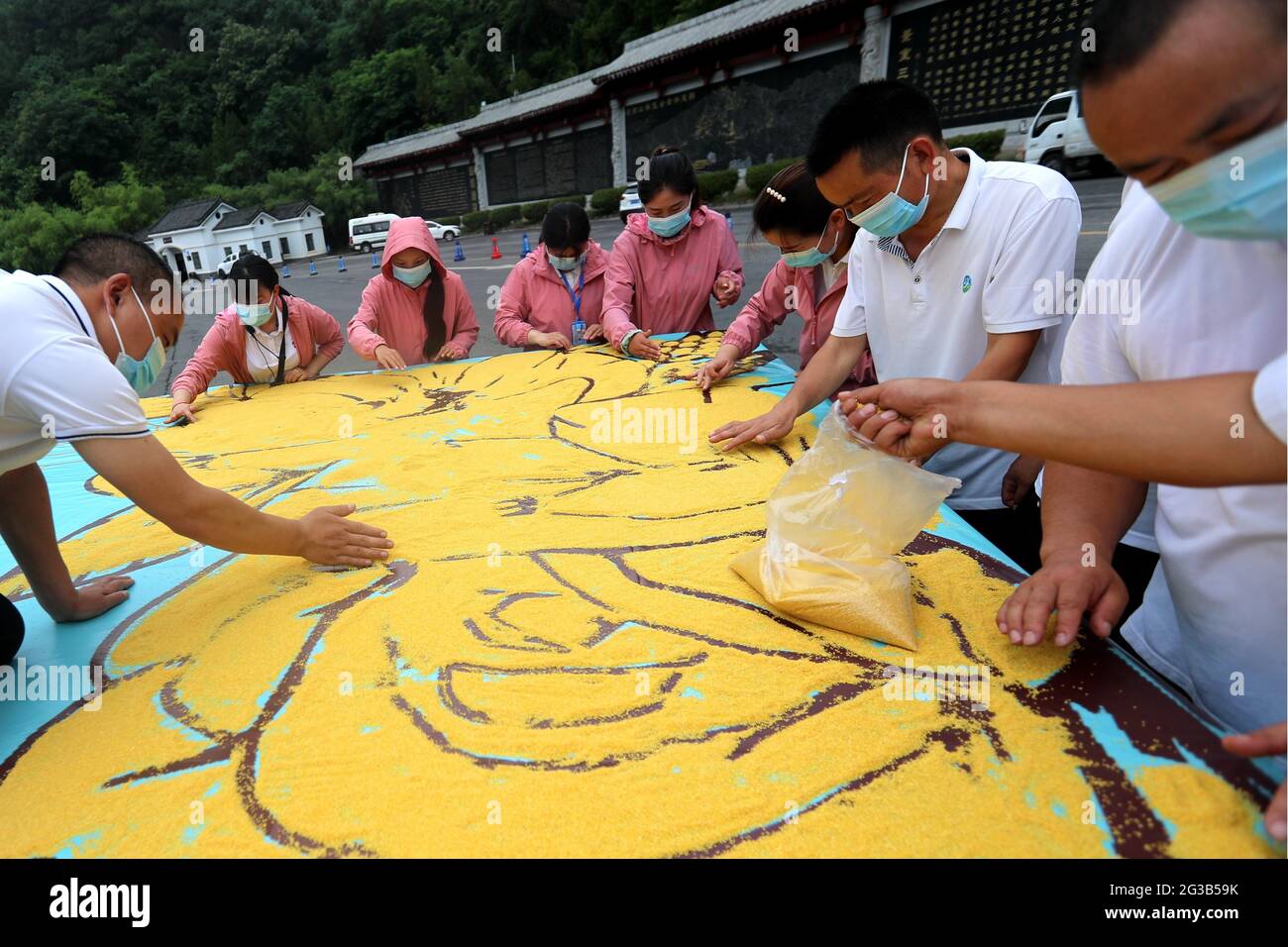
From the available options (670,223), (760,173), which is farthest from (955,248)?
(760,173)

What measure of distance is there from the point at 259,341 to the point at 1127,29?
3235mm

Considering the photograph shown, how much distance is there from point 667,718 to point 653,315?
8.87ft

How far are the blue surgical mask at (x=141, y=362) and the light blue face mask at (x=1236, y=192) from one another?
161 centimetres

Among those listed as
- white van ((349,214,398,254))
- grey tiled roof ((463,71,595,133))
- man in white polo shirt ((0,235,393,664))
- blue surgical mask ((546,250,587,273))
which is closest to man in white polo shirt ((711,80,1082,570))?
man in white polo shirt ((0,235,393,664))

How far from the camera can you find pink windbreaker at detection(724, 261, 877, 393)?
227 centimetres

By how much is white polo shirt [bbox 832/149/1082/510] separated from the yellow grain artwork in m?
0.47

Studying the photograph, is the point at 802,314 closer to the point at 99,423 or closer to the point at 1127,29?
the point at 1127,29

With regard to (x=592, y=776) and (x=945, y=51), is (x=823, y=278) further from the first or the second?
(x=945, y=51)

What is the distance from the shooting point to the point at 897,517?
1.17m

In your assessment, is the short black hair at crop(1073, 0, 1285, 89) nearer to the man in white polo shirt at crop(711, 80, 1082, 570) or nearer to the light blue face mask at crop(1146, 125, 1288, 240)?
the light blue face mask at crop(1146, 125, 1288, 240)

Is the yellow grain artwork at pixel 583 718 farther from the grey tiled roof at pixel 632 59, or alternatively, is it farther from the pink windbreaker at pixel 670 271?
the grey tiled roof at pixel 632 59

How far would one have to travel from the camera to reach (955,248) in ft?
5.47

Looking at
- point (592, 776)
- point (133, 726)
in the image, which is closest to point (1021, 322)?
point (592, 776)

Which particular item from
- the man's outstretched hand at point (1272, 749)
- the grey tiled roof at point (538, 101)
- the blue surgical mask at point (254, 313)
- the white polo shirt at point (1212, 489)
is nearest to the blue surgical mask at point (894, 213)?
the white polo shirt at point (1212, 489)
